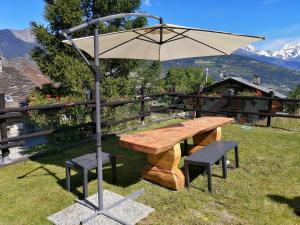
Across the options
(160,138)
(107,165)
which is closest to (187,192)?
(160,138)

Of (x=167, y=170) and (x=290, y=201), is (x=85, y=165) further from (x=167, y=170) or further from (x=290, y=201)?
(x=290, y=201)

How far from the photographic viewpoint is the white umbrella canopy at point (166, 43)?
16.0 ft

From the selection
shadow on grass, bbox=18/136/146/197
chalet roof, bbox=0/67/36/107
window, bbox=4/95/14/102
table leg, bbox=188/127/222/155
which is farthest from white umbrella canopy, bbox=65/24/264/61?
window, bbox=4/95/14/102

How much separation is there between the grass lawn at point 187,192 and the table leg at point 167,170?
0.14 m

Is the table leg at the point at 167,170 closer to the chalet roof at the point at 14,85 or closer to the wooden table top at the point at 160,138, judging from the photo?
the wooden table top at the point at 160,138

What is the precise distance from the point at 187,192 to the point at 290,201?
1.62 m

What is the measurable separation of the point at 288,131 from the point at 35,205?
8.17 m

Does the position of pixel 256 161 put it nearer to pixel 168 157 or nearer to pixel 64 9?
pixel 168 157

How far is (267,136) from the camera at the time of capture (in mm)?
8891

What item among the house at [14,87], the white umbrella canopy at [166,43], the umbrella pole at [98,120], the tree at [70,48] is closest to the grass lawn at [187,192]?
the umbrella pole at [98,120]

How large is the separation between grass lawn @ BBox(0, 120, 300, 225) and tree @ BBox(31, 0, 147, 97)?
12.7 meters

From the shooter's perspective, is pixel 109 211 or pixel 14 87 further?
pixel 14 87

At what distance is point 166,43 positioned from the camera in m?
6.22

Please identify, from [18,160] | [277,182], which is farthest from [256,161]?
[18,160]
